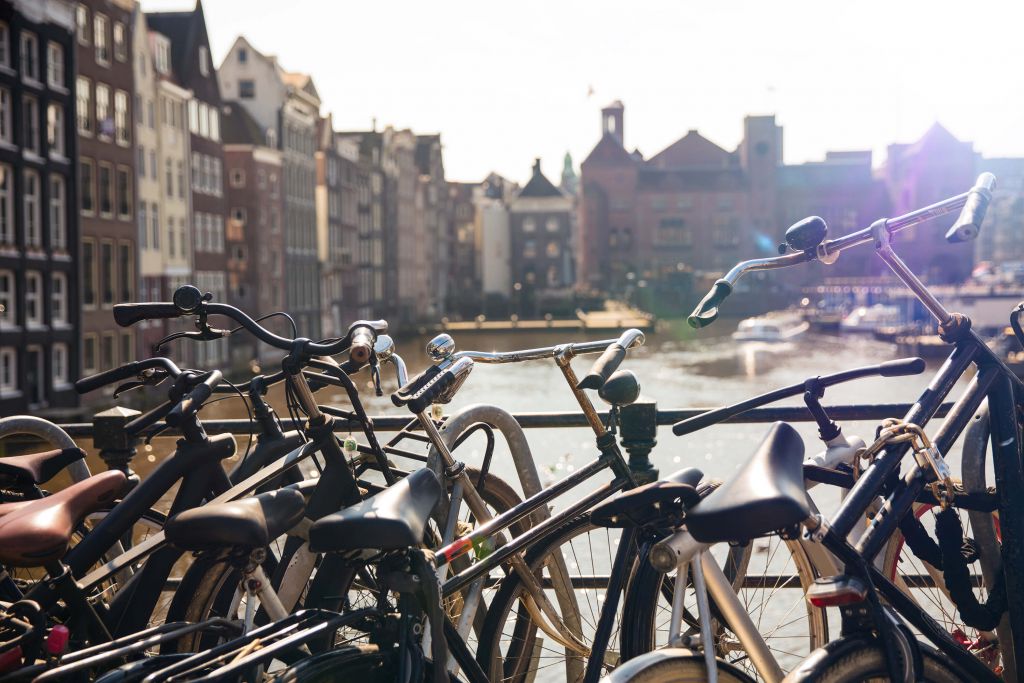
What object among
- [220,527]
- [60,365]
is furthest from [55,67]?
[220,527]

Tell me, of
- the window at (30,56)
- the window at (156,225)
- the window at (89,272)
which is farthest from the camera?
the window at (156,225)

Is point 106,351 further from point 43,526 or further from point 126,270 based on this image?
point 43,526

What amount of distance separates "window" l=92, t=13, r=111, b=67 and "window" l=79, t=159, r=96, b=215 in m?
2.98

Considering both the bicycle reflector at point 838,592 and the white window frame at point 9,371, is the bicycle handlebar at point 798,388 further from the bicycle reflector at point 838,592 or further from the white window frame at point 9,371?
the white window frame at point 9,371

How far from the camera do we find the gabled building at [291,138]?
49750mm

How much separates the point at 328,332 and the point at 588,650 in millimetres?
55144

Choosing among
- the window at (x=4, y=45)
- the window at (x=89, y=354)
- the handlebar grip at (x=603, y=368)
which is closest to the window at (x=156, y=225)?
the window at (x=89, y=354)

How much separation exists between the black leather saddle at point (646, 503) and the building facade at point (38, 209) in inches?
1068

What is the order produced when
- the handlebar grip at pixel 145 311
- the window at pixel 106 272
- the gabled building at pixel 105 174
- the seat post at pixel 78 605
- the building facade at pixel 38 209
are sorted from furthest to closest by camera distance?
the window at pixel 106 272 < the gabled building at pixel 105 174 < the building facade at pixel 38 209 < the handlebar grip at pixel 145 311 < the seat post at pixel 78 605

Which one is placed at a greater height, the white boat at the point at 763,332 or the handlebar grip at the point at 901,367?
the handlebar grip at the point at 901,367

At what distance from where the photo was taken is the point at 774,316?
79.3 meters

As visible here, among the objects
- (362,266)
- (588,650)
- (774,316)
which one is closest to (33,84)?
(588,650)

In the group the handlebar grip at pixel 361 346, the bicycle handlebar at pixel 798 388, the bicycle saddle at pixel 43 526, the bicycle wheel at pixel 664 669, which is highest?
the handlebar grip at pixel 361 346

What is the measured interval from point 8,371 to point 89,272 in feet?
16.1
